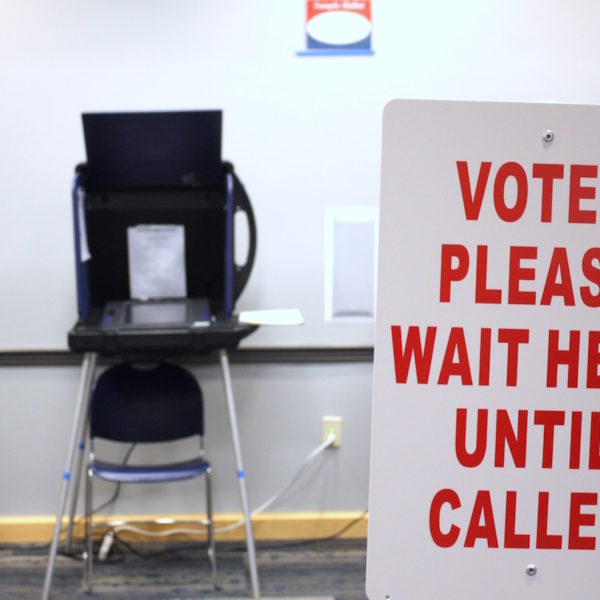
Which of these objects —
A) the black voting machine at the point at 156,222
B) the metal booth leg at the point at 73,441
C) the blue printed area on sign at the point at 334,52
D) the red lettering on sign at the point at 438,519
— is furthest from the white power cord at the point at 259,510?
the red lettering on sign at the point at 438,519

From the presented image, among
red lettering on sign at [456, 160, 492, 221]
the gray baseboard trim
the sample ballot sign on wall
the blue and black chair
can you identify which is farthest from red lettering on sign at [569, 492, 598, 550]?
the gray baseboard trim

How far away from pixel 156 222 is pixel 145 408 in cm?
63

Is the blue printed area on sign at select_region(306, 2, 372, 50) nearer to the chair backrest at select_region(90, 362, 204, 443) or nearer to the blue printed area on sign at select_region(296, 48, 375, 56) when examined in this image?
the blue printed area on sign at select_region(296, 48, 375, 56)

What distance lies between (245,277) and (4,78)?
42.9 inches

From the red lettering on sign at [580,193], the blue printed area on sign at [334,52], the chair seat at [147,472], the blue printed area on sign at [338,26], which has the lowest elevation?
the chair seat at [147,472]

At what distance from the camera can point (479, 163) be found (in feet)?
2.39

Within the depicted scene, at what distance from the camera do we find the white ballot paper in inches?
91.3

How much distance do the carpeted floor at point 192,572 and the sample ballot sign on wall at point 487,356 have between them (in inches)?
64.5

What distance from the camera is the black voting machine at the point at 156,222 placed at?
6.82 feet

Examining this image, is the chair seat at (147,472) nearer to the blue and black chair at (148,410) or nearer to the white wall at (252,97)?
the blue and black chair at (148,410)

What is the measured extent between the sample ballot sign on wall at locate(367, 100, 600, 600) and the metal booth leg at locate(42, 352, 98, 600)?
1.65 metres

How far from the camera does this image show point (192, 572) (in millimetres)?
2430

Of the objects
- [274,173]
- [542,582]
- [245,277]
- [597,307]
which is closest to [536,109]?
[597,307]

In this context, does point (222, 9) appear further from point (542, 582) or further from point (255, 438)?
point (542, 582)
